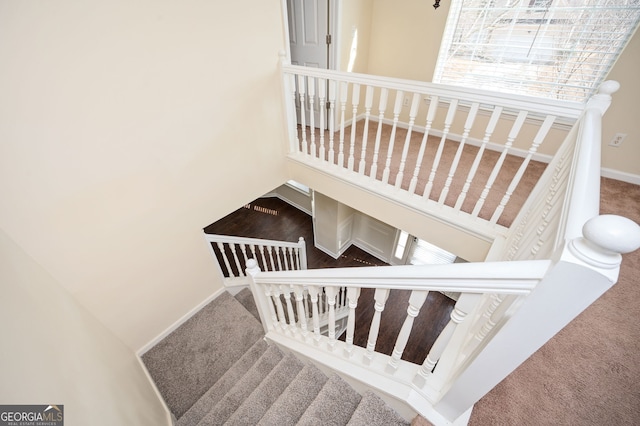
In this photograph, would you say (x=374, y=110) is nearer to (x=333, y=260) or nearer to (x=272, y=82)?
(x=272, y=82)

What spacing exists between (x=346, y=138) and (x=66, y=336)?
2811 millimetres

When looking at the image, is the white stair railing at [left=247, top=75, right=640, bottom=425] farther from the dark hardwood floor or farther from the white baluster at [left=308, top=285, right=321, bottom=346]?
the dark hardwood floor

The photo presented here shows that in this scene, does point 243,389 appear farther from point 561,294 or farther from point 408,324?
point 561,294

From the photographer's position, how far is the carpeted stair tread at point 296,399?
1.33 metres

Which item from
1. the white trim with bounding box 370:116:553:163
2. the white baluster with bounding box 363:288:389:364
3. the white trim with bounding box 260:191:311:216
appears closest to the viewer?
the white baluster with bounding box 363:288:389:364

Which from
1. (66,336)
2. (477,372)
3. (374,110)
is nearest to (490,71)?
(374,110)

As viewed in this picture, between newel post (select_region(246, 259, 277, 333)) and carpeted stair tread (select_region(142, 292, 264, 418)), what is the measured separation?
593 mm

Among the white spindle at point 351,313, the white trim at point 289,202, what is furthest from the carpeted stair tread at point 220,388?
the white trim at point 289,202

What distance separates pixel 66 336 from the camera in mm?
1113

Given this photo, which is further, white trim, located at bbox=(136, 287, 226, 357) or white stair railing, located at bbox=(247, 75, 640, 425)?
white trim, located at bbox=(136, 287, 226, 357)

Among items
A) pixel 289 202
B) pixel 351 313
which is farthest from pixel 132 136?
pixel 289 202

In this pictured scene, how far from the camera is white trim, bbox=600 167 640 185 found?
2258 millimetres

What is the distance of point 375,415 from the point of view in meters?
1.10

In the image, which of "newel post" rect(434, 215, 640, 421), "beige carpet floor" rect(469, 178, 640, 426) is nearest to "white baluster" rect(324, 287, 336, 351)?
"newel post" rect(434, 215, 640, 421)
